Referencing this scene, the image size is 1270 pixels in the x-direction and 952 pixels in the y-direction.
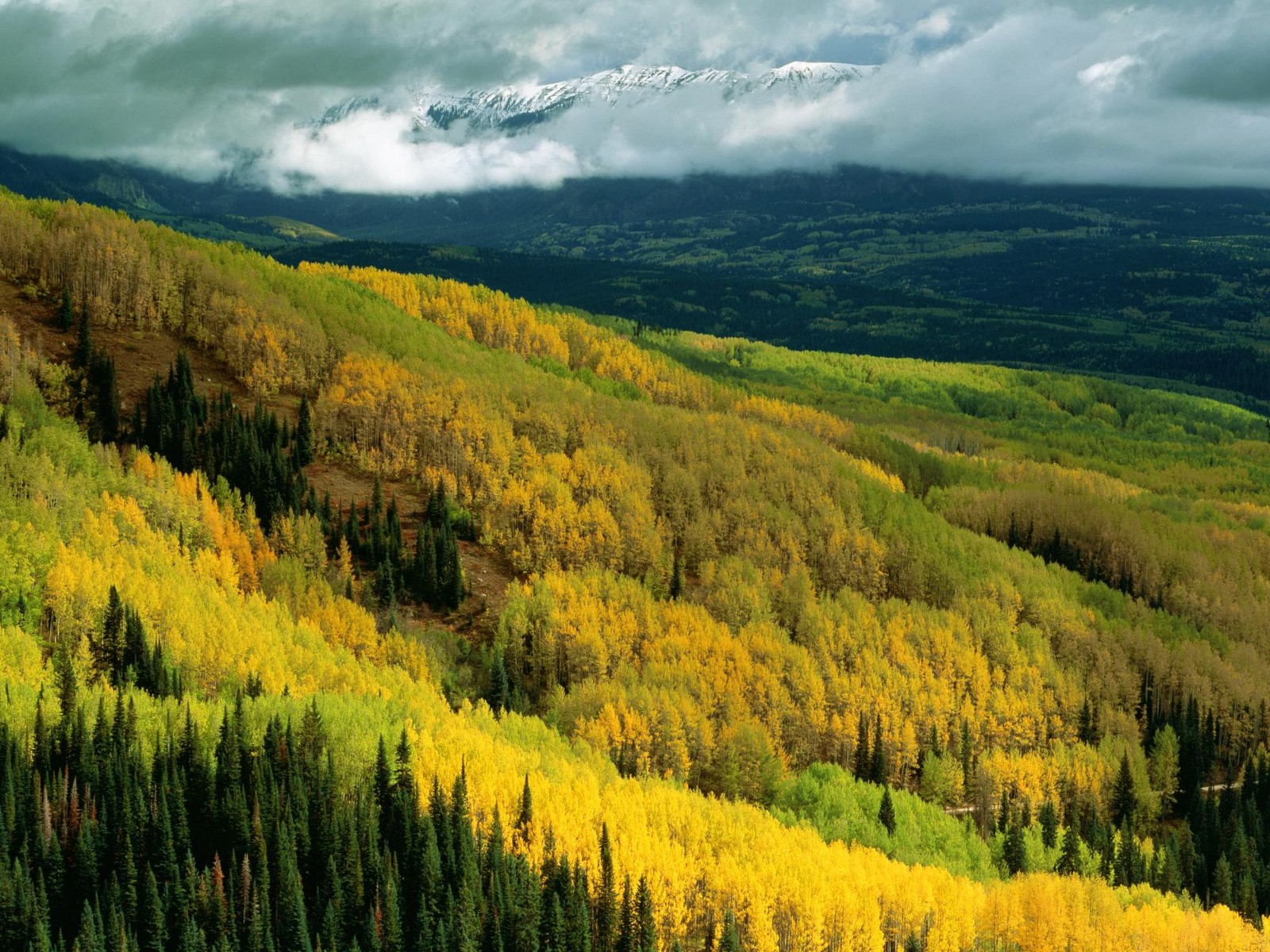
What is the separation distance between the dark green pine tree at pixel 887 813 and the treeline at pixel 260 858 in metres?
53.9

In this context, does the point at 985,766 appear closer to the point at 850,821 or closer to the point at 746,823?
the point at 850,821

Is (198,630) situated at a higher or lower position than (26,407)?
lower

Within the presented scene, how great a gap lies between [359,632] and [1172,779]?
119 meters

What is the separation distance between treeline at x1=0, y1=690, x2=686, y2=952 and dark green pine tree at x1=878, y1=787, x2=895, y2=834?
53.9 m

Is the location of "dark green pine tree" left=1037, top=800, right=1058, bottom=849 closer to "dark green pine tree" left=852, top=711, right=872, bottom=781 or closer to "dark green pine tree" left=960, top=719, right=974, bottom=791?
"dark green pine tree" left=960, top=719, right=974, bottom=791

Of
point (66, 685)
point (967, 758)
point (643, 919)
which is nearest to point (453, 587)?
point (66, 685)

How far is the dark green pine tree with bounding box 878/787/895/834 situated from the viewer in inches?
6403

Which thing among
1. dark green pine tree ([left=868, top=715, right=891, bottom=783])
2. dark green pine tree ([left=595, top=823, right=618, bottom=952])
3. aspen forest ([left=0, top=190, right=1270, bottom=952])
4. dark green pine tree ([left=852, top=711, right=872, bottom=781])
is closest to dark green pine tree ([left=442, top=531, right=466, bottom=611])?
aspen forest ([left=0, top=190, right=1270, bottom=952])

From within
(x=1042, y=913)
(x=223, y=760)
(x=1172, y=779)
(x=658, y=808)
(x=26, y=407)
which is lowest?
(x=1172, y=779)

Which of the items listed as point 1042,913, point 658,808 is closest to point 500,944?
point 658,808

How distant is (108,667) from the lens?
458 ft

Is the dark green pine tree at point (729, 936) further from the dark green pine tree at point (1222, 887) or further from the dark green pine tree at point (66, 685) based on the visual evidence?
the dark green pine tree at point (1222, 887)

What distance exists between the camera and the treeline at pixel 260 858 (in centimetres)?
10094

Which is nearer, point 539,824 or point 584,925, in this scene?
point 584,925
